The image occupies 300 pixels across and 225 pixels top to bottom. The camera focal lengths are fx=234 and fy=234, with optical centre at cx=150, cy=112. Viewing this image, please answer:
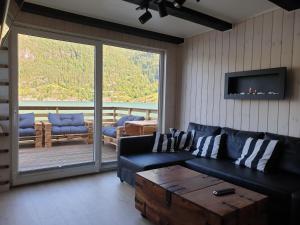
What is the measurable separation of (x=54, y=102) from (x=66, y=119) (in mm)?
348

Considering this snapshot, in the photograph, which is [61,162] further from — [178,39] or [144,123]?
[178,39]

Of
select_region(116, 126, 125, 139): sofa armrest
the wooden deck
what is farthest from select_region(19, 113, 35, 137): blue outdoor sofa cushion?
select_region(116, 126, 125, 139): sofa armrest

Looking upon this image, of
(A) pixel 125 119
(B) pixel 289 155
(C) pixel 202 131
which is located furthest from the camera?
(A) pixel 125 119

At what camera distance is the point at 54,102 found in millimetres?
3525

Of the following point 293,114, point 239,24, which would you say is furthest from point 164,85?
point 293,114

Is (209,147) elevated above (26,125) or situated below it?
below

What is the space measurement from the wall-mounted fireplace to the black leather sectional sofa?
0.51m

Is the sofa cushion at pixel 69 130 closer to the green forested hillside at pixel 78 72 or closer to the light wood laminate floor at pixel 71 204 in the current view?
the green forested hillside at pixel 78 72

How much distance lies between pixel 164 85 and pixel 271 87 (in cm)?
189

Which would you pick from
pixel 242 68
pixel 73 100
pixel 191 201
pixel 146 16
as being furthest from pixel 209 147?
pixel 73 100

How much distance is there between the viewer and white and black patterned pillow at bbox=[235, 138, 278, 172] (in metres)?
2.60

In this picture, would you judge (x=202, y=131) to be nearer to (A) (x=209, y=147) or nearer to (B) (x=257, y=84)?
(A) (x=209, y=147)

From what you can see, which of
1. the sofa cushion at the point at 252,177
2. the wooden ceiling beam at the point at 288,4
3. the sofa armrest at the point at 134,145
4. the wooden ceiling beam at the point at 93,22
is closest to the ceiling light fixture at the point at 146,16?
the wooden ceiling beam at the point at 93,22

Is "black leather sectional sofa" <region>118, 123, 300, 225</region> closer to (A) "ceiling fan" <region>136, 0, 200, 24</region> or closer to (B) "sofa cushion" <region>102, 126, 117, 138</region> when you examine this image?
(B) "sofa cushion" <region>102, 126, 117, 138</region>
